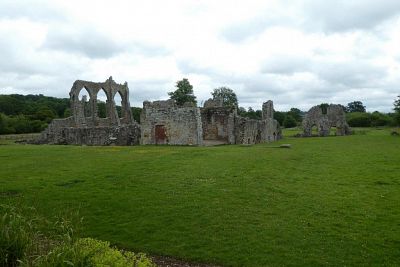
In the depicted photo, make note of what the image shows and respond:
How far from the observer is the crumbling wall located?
90.9 feet

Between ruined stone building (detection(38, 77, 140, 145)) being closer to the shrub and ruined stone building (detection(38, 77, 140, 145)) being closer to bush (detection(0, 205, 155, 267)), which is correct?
bush (detection(0, 205, 155, 267))

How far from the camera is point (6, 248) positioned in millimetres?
5875

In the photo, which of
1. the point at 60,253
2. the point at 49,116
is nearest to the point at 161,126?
the point at 60,253

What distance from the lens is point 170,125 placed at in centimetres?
2836

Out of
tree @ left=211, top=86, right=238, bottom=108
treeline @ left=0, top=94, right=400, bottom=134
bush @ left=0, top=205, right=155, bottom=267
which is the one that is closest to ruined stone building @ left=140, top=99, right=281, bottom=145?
treeline @ left=0, top=94, right=400, bottom=134

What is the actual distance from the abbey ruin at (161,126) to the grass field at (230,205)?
10.9 meters

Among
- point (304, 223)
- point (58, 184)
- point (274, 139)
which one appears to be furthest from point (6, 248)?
point (274, 139)

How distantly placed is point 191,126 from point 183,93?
45495 millimetres

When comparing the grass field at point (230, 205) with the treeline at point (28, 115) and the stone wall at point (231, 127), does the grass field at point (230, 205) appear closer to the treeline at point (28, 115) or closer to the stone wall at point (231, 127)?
the stone wall at point (231, 127)

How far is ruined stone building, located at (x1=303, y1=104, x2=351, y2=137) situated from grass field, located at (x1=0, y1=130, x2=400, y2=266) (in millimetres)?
32557

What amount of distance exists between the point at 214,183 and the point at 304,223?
13.8ft

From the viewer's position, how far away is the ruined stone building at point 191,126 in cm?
2783

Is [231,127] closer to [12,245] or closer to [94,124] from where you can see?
[94,124]

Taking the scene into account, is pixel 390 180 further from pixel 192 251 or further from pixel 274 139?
pixel 274 139
